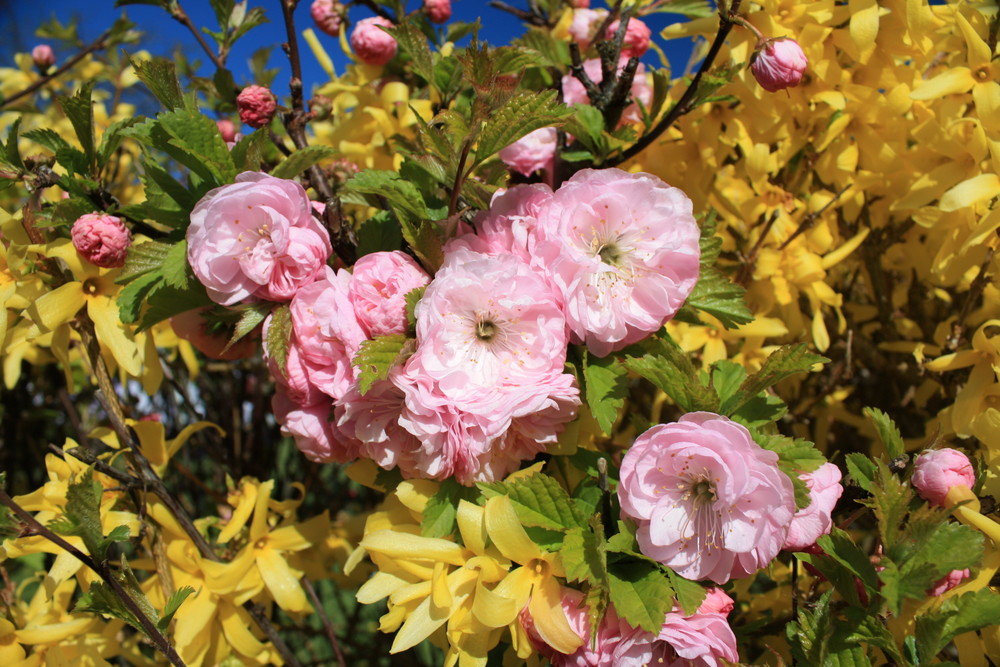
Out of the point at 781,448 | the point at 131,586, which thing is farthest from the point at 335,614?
the point at 781,448

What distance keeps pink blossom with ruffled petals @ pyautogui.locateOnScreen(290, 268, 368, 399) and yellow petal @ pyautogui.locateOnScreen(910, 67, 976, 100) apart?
103 centimetres

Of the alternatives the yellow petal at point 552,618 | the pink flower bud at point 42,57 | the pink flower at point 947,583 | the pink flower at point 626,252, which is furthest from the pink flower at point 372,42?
the pink flower bud at point 42,57

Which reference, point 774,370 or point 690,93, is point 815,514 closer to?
point 774,370

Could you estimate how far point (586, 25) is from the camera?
63.0 inches

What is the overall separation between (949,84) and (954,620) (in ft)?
2.96

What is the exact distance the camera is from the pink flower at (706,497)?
2.57 ft

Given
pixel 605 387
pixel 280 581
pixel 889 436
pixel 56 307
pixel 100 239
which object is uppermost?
pixel 100 239

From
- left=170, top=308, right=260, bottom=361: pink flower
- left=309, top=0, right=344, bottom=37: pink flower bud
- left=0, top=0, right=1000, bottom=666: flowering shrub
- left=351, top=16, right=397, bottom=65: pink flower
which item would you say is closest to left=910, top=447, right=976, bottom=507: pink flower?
left=0, top=0, right=1000, bottom=666: flowering shrub

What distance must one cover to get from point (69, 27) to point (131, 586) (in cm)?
233

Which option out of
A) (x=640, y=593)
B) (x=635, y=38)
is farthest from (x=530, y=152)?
(x=640, y=593)

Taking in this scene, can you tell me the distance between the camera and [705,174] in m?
1.47

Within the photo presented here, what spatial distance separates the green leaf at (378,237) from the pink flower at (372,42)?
58cm

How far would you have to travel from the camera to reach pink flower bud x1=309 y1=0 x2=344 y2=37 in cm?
166

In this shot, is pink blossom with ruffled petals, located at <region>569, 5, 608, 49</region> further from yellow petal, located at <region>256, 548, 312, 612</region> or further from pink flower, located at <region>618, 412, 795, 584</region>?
yellow petal, located at <region>256, 548, 312, 612</region>
